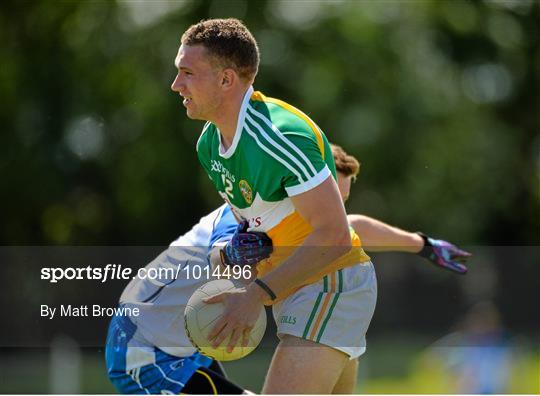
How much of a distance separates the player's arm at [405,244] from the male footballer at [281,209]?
1.05 m

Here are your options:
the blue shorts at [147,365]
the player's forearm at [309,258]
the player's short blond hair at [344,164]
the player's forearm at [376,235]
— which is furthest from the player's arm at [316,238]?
the player's forearm at [376,235]

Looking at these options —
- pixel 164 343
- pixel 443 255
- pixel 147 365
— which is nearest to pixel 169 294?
pixel 164 343

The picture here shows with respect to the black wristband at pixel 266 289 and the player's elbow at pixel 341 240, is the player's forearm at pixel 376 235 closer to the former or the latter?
the player's elbow at pixel 341 240

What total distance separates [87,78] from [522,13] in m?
13.0

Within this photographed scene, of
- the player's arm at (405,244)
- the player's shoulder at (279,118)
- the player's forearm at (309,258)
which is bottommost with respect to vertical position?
the player's arm at (405,244)

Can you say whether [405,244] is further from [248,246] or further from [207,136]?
[207,136]

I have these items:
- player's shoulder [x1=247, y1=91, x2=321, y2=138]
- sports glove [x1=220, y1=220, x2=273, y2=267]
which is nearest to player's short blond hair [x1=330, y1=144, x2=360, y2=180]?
sports glove [x1=220, y1=220, x2=273, y2=267]

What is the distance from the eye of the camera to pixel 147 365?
554 centimetres

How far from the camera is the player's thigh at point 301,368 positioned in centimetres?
472

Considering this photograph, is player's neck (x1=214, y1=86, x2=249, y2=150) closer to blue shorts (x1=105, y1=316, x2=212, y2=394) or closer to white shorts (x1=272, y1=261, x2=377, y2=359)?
white shorts (x1=272, y1=261, x2=377, y2=359)

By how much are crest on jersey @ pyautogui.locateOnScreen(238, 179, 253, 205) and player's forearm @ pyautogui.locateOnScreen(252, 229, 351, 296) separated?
0.40m

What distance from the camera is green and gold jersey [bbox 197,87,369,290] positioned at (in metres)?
4.59

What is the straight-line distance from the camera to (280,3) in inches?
1052

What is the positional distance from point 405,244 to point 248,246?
160 centimetres
